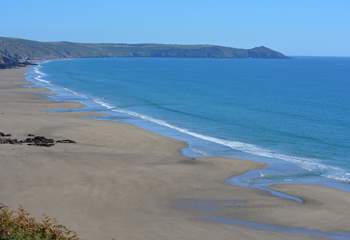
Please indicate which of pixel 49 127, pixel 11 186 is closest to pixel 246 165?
pixel 11 186

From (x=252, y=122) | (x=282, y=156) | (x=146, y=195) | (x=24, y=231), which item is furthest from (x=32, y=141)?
(x=24, y=231)

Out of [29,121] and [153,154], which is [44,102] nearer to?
[29,121]

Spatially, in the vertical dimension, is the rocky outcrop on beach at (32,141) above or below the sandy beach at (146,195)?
below

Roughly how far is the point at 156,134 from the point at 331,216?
70.2ft

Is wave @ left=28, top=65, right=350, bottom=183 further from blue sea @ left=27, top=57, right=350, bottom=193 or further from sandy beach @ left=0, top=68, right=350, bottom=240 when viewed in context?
sandy beach @ left=0, top=68, right=350, bottom=240

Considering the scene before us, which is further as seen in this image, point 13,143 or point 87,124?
point 87,124

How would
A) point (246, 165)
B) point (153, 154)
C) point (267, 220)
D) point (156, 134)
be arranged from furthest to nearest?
point (156, 134) → point (153, 154) → point (246, 165) → point (267, 220)

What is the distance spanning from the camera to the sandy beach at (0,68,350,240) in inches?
794

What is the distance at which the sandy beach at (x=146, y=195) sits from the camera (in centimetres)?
2017

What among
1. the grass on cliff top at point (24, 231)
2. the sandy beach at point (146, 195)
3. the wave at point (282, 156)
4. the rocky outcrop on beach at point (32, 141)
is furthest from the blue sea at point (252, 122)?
the grass on cliff top at point (24, 231)

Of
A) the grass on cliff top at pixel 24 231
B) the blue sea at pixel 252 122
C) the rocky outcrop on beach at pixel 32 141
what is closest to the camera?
the grass on cliff top at pixel 24 231

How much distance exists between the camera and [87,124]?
45.7m

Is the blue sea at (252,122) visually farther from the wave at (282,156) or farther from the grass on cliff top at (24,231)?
the grass on cliff top at (24,231)

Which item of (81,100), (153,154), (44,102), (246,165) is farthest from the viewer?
(81,100)
